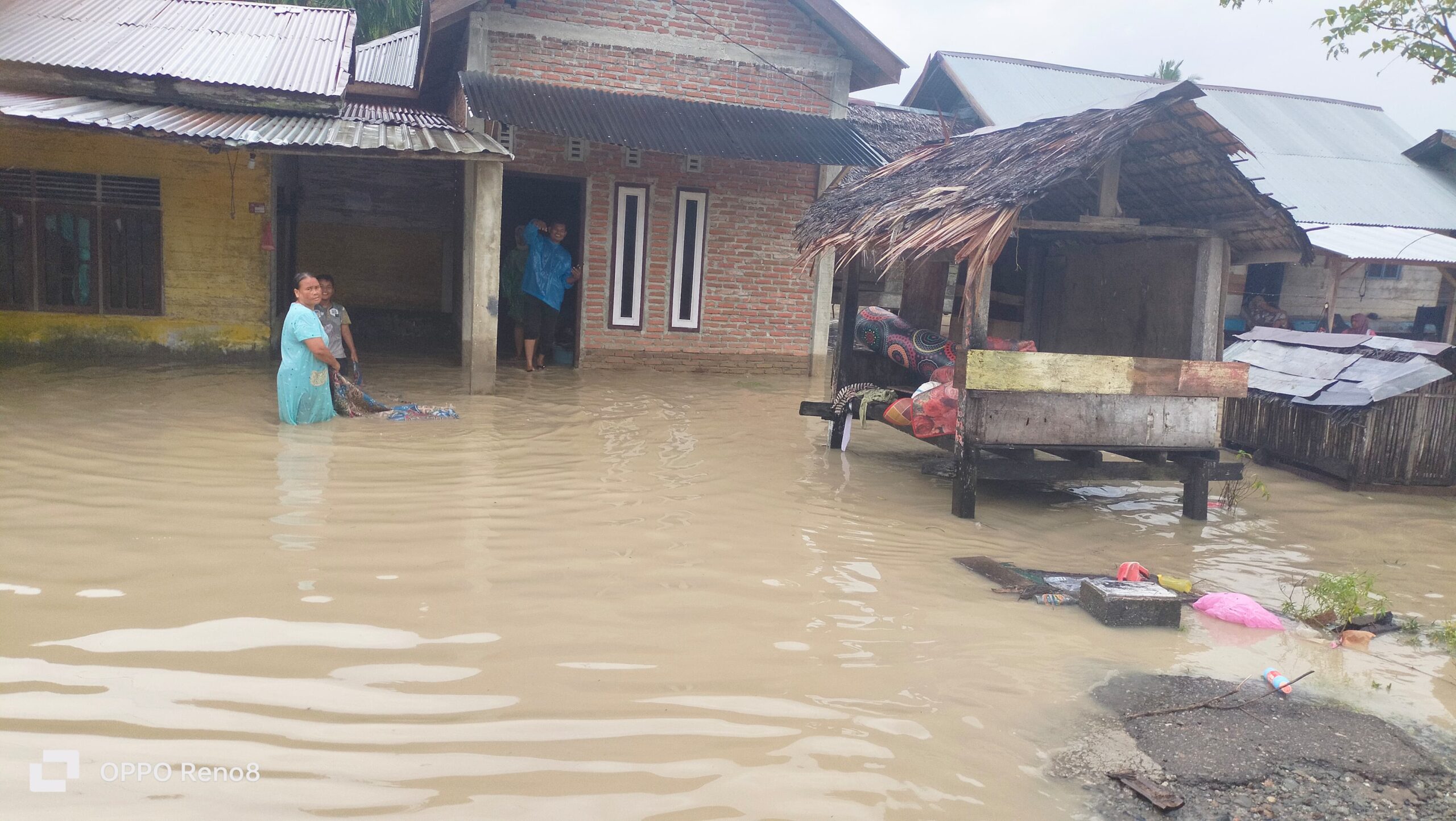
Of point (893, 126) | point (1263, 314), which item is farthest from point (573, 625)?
point (1263, 314)

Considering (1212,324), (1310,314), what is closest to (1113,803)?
(1212,324)

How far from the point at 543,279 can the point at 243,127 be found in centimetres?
340

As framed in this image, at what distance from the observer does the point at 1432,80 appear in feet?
30.7

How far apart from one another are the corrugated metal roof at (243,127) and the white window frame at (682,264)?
289 cm

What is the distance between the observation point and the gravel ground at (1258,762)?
123 inches

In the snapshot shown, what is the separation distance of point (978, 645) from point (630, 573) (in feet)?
5.27

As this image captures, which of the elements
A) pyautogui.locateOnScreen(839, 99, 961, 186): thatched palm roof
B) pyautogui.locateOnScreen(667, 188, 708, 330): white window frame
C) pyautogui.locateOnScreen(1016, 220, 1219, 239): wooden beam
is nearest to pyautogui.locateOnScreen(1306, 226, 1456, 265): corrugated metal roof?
pyautogui.locateOnScreen(839, 99, 961, 186): thatched palm roof

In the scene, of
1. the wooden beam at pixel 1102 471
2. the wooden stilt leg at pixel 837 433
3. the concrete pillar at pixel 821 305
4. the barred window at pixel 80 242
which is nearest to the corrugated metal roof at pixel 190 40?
the barred window at pixel 80 242

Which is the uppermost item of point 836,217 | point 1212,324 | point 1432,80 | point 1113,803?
point 1432,80

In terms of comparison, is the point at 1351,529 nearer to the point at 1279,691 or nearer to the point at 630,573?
the point at 1279,691

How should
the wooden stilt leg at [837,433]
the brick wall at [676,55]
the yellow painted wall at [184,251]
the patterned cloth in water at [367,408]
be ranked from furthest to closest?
the brick wall at [676,55], the yellow painted wall at [184,251], the wooden stilt leg at [837,433], the patterned cloth in water at [367,408]

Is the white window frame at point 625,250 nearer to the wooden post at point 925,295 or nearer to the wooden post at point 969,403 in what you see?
the wooden post at point 925,295

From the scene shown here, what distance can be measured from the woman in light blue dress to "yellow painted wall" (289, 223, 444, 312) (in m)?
7.50

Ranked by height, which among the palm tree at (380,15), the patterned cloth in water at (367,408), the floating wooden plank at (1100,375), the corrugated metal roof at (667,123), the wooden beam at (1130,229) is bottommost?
the patterned cloth in water at (367,408)
